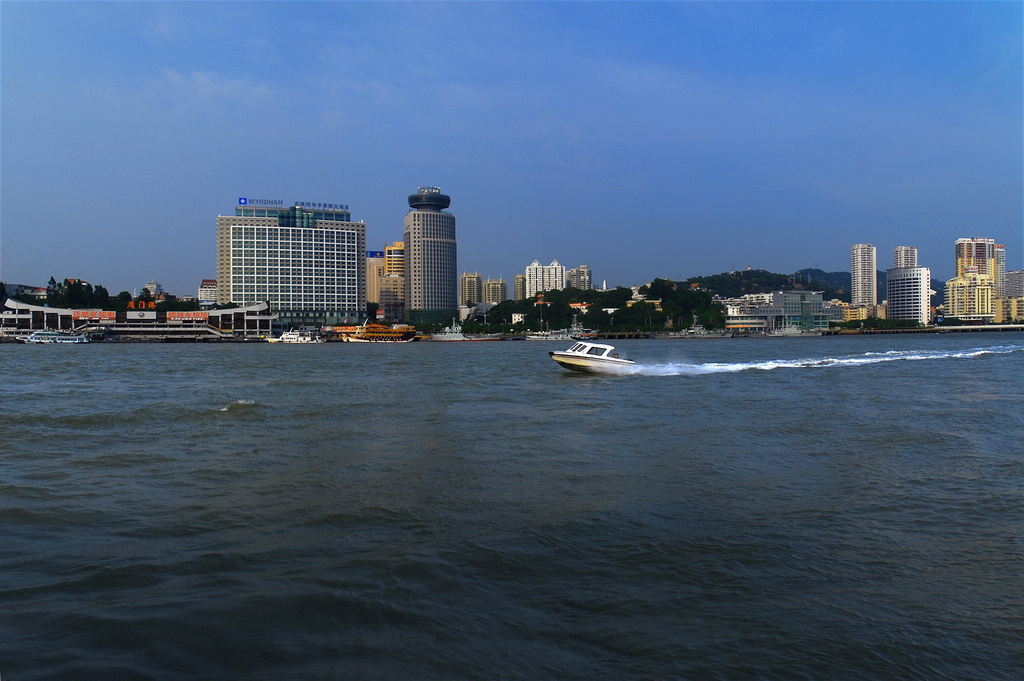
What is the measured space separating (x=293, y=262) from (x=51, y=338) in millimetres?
60916

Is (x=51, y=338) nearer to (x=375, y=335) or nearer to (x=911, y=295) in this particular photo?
(x=375, y=335)

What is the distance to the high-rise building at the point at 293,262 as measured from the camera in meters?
148

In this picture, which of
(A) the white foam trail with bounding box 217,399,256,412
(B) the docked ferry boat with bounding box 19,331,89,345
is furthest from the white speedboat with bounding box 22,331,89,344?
(A) the white foam trail with bounding box 217,399,256,412

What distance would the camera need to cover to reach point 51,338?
3713 inches

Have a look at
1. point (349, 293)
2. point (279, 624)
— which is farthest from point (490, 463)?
point (349, 293)

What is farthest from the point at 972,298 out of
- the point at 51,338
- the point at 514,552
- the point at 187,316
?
the point at 514,552

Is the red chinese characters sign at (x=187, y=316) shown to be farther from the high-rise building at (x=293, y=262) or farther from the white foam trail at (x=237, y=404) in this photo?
the white foam trail at (x=237, y=404)

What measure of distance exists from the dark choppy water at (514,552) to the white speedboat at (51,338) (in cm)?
9702

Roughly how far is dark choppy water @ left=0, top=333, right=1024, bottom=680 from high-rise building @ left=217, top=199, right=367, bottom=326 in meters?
141

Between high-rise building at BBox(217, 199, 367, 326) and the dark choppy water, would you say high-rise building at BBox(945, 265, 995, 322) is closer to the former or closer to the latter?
high-rise building at BBox(217, 199, 367, 326)

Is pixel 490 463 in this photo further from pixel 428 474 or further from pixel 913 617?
pixel 913 617

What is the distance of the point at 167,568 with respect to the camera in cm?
596

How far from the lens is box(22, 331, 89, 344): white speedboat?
93375 millimetres

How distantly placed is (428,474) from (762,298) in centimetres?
17953
